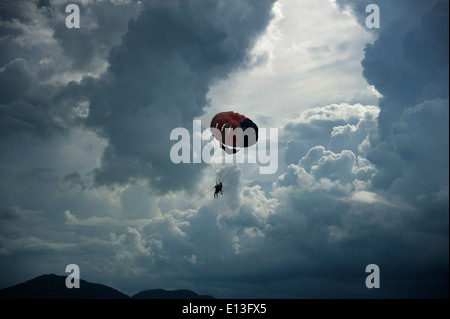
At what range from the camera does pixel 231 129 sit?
67.5 meters

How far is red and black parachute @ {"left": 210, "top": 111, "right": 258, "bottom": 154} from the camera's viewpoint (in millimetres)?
67500

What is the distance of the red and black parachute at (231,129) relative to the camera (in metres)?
67.5
